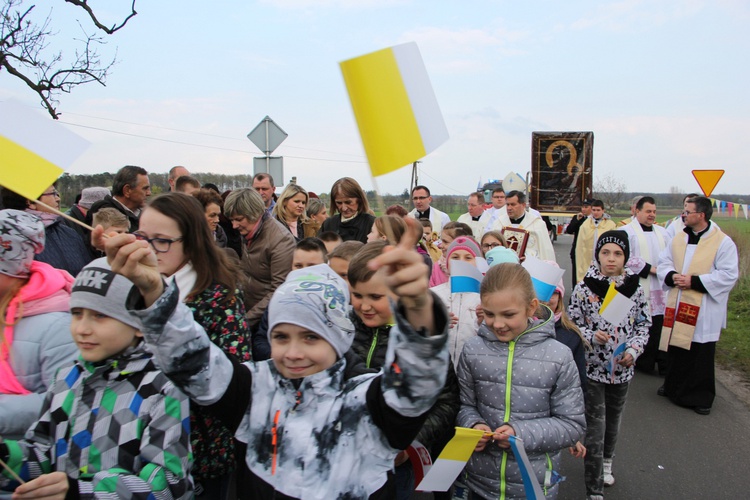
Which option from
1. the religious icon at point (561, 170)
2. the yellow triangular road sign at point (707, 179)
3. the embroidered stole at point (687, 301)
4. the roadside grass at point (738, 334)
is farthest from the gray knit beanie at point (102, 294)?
the religious icon at point (561, 170)

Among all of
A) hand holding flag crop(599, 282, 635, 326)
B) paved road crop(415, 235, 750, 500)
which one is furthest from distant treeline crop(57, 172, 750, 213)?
paved road crop(415, 235, 750, 500)

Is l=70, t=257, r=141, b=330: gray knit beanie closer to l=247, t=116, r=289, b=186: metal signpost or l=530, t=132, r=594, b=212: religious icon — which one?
l=247, t=116, r=289, b=186: metal signpost

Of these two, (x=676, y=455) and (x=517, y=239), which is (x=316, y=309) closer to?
(x=676, y=455)

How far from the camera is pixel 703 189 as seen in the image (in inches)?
345

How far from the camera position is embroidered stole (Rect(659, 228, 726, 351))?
5793 millimetres

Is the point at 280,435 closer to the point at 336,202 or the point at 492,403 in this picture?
the point at 492,403

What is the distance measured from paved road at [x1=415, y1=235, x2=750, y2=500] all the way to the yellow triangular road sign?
4.12 m

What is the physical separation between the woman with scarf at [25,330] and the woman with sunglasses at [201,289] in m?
0.45

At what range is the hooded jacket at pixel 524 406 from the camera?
2.47m

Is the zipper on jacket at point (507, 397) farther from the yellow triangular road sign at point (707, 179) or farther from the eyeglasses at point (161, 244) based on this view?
the yellow triangular road sign at point (707, 179)

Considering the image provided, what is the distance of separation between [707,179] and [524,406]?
26.2ft

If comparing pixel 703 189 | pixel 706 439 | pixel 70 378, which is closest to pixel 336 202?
pixel 70 378

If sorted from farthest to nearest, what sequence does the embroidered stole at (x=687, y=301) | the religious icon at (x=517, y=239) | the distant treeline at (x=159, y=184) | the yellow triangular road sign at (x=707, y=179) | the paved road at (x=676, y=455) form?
the yellow triangular road sign at (x=707, y=179) → the distant treeline at (x=159, y=184) → the religious icon at (x=517, y=239) → the embroidered stole at (x=687, y=301) → the paved road at (x=676, y=455)

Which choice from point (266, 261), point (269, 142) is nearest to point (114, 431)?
point (266, 261)
